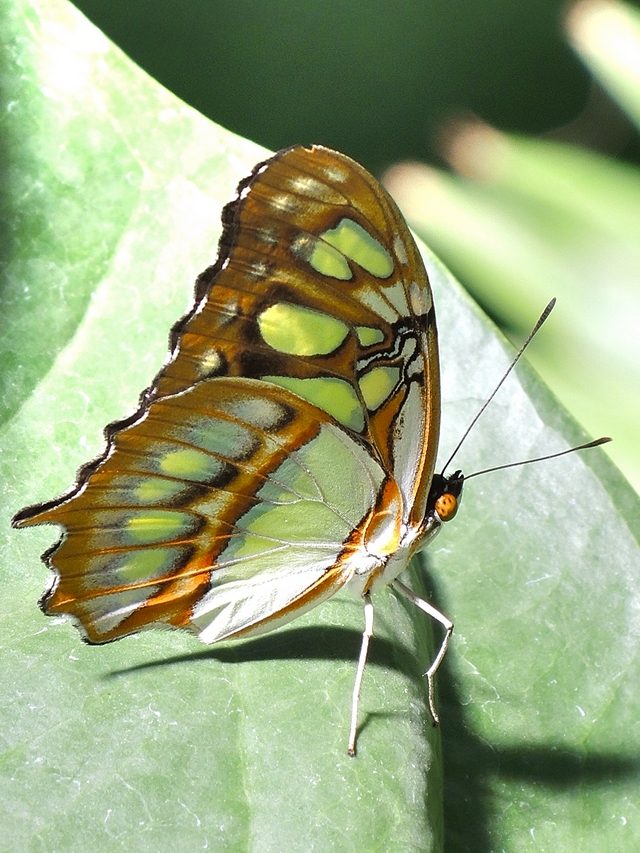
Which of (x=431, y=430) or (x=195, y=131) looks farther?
(x=195, y=131)

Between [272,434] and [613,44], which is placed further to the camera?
[613,44]

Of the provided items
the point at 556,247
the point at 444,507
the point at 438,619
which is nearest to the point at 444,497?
the point at 444,507

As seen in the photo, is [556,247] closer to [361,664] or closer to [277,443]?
[277,443]

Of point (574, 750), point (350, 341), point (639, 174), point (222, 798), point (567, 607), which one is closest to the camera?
point (222, 798)

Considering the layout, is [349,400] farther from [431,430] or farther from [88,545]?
[88,545]

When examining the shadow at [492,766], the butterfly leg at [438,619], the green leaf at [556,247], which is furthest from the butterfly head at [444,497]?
the green leaf at [556,247]

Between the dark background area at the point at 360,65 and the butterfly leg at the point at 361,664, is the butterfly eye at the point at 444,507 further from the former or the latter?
the dark background area at the point at 360,65

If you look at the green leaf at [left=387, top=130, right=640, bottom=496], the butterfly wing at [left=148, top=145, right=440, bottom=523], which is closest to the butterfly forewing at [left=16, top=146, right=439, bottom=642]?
the butterfly wing at [left=148, top=145, right=440, bottom=523]

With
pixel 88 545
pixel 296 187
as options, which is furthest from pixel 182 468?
pixel 296 187
